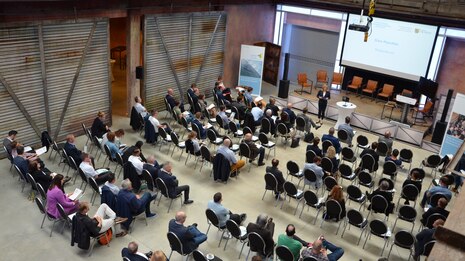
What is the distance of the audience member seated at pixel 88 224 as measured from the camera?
805 cm

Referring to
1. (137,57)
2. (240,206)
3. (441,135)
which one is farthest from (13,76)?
(441,135)

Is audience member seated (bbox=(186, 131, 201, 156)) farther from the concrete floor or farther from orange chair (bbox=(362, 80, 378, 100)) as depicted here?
orange chair (bbox=(362, 80, 378, 100))

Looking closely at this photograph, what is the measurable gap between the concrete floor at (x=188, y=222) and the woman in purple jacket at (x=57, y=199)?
1.93 ft

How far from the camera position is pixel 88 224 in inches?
317

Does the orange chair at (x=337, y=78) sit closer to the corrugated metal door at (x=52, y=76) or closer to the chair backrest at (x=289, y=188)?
the corrugated metal door at (x=52, y=76)

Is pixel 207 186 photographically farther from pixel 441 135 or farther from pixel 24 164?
pixel 441 135

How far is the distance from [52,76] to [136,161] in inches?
176

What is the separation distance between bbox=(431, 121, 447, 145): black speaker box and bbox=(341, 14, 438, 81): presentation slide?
267 centimetres

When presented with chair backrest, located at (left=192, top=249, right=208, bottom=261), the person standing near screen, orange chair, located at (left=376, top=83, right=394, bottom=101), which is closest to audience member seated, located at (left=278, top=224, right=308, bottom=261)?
chair backrest, located at (left=192, top=249, right=208, bottom=261)

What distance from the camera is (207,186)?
37.4ft

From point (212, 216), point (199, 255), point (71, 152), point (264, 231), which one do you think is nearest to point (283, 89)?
point (71, 152)

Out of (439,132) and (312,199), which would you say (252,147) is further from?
(439,132)

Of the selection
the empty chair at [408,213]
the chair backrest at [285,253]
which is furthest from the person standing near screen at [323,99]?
the chair backrest at [285,253]

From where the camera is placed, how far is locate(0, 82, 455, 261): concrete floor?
28.3 ft
